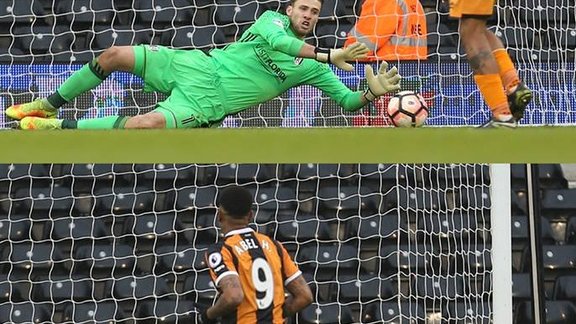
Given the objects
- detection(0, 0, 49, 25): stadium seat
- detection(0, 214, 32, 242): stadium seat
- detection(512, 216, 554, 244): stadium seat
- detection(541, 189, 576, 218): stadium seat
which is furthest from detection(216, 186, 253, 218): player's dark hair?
detection(0, 0, 49, 25): stadium seat

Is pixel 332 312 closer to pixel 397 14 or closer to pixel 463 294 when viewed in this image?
pixel 463 294

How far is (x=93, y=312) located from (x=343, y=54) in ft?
10.0

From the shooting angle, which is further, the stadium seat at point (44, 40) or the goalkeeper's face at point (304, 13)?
the stadium seat at point (44, 40)

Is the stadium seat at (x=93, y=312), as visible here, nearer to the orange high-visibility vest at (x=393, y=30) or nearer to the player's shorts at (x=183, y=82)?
the orange high-visibility vest at (x=393, y=30)

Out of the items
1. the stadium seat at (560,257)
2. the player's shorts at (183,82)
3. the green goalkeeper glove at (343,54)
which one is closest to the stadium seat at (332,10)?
the stadium seat at (560,257)

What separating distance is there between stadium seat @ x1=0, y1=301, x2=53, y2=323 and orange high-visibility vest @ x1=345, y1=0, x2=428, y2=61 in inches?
82.7

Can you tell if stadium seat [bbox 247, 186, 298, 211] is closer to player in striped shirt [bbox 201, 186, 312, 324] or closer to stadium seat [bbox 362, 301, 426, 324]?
stadium seat [bbox 362, 301, 426, 324]

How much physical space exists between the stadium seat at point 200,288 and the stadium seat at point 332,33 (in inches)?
58.8

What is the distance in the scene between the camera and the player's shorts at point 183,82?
15.6 feet

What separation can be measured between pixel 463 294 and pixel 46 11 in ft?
9.80

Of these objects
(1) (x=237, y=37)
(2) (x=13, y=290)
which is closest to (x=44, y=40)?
(1) (x=237, y=37)

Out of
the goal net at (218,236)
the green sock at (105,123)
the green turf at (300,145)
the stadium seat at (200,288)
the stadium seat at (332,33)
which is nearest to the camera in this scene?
the green turf at (300,145)

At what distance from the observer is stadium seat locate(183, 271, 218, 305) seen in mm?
6711

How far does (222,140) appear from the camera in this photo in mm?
3154
